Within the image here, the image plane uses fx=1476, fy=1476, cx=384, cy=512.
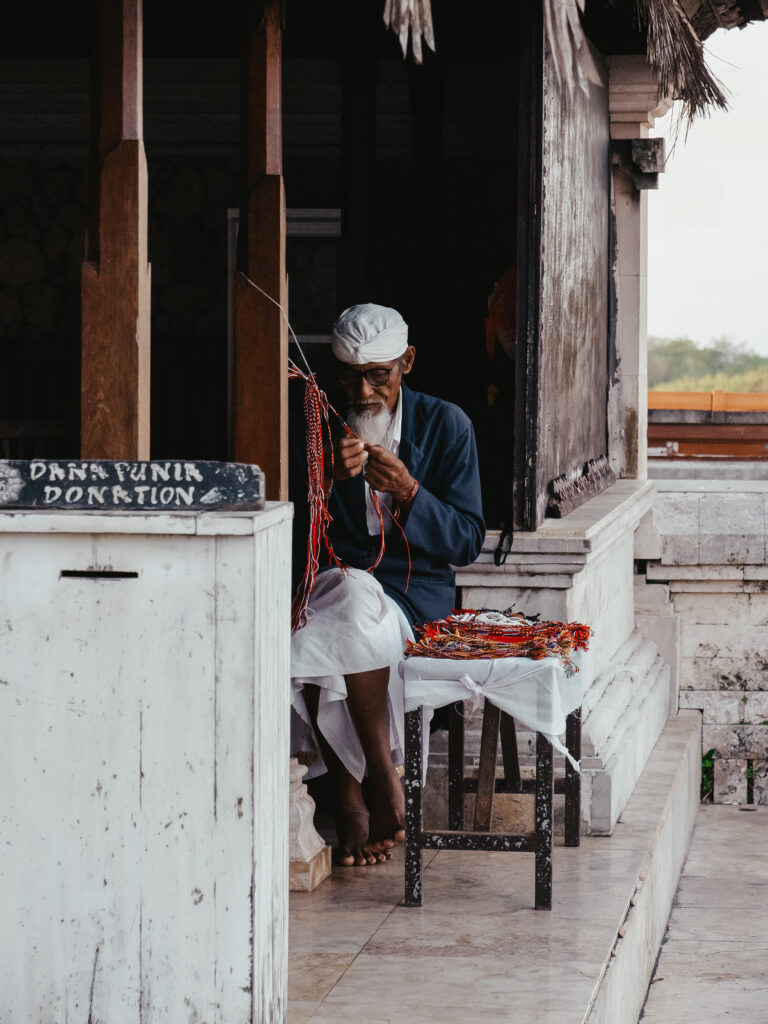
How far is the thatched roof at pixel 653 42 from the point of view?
343cm

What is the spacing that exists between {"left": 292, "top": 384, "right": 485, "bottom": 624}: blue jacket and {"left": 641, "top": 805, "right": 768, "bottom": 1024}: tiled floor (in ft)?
4.78

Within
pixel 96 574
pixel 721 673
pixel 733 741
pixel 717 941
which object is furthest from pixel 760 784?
pixel 96 574

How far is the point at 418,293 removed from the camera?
8023 mm

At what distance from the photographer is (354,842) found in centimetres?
445

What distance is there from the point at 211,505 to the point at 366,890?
177cm

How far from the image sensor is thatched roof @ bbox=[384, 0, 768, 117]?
3.43m

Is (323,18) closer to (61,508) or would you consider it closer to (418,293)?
(418,293)

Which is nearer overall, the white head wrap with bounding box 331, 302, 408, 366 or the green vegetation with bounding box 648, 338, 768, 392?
the white head wrap with bounding box 331, 302, 408, 366

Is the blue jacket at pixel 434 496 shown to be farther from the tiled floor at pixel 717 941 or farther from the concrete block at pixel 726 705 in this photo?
the concrete block at pixel 726 705

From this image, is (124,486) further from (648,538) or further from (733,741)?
(733,741)

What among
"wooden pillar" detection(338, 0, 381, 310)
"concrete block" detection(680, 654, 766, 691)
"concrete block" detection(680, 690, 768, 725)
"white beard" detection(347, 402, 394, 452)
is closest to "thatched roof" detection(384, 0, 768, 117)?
"white beard" detection(347, 402, 394, 452)

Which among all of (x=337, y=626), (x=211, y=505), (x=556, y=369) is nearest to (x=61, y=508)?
(x=211, y=505)

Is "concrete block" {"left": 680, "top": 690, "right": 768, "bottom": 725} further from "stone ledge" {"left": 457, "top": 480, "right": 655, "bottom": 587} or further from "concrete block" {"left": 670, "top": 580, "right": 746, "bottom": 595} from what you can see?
"stone ledge" {"left": 457, "top": 480, "right": 655, "bottom": 587}

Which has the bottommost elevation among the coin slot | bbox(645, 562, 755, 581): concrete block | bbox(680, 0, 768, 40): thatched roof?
bbox(645, 562, 755, 581): concrete block
